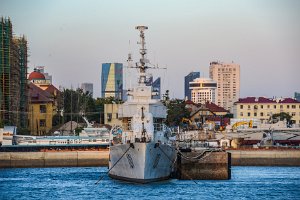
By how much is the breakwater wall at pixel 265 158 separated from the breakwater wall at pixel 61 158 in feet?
63.7

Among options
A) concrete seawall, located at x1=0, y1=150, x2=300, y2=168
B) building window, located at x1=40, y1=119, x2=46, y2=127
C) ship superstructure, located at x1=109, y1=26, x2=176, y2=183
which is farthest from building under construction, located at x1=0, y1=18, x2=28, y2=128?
ship superstructure, located at x1=109, y1=26, x2=176, y2=183

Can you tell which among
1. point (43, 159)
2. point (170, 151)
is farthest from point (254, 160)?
point (170, 151)

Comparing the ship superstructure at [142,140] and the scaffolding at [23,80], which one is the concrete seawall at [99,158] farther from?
the scaffolding at [23,80]

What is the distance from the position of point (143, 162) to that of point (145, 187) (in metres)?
2.41

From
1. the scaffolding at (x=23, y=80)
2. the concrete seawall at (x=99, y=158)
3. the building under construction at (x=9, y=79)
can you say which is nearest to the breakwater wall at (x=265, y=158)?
the concrete seawall at (x=99, y=158)

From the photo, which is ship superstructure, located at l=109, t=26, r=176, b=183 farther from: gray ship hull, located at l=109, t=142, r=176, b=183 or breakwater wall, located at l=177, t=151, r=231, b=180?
Result: breakwater wall, located at l=177, t=151, r=231, b=180

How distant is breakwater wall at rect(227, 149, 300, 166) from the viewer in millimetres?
134500

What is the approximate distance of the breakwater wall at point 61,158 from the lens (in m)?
134

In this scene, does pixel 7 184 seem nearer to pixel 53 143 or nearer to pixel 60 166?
pixel 60 166

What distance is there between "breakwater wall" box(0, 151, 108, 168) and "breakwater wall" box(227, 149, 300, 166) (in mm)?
19420

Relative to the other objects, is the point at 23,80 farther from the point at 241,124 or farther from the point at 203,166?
the point at 203,166

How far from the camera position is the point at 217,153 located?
318 feet

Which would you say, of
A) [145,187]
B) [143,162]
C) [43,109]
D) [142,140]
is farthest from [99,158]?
[43,109]

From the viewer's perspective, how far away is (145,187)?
87.5m
